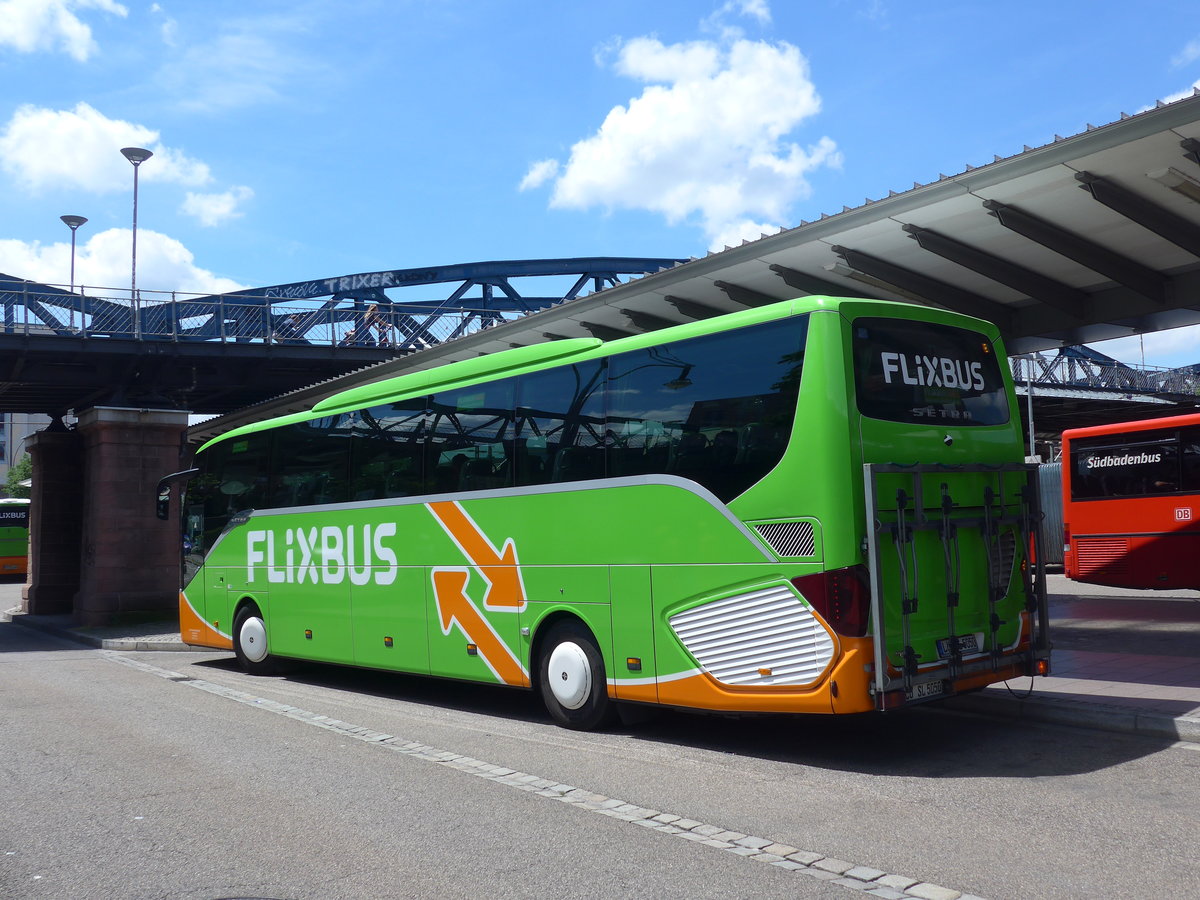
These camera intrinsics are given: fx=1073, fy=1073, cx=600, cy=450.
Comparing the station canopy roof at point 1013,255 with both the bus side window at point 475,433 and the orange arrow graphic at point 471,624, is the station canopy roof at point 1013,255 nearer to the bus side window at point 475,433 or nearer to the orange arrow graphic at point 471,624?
the bus side window at point 475,433

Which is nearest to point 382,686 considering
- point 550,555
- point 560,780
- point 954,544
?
point 550,555

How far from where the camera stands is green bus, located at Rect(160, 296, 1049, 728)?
7.47m

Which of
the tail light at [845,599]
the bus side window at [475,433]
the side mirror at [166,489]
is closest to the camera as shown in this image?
the tail light at [845,599]

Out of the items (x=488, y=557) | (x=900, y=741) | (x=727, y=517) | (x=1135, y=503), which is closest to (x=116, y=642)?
(x=488, y=557)

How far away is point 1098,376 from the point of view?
38875mm

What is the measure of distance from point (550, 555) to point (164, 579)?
1690 cm

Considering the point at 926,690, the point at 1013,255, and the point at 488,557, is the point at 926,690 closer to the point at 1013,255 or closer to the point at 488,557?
the point at 488,557

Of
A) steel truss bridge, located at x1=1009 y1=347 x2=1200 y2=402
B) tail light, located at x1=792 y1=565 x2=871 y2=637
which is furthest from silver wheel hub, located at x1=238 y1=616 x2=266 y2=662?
steel truss bridge, located at x1=1009 y1=347 x2=1200 y2=402

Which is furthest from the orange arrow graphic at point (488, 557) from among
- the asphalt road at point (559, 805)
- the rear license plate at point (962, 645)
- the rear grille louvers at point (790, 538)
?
the rear license plate at point (962, 645)

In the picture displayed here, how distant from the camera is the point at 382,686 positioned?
13.2m

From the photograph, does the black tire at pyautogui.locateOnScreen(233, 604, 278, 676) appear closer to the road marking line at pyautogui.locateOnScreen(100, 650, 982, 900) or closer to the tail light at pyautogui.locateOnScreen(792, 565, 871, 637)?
the road marking line at pyautogui.locateOnScreen(100, 650, 982, 900)

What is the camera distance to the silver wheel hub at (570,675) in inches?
362

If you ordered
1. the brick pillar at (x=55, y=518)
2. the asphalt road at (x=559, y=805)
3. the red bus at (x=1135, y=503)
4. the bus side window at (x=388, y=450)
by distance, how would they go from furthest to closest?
1. the brick pillar at (x=55, y=518)
2. the red bus at (x=1135, y=503)
3. the bus side window at (x=388, y=450)
4. the asphalt road at (x=559, y=805)

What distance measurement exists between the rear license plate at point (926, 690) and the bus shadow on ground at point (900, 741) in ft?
1.49
